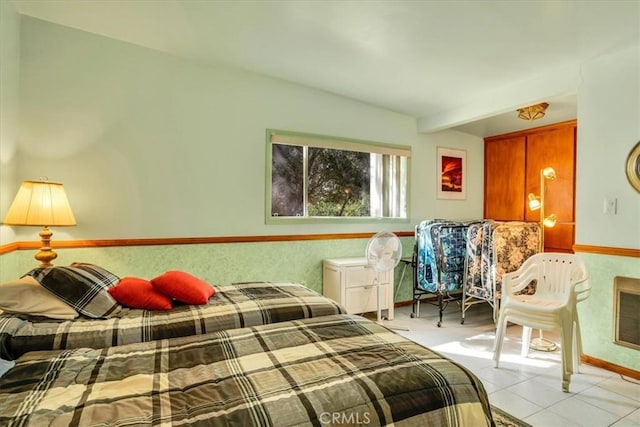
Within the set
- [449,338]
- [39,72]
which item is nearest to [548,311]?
[449,338]

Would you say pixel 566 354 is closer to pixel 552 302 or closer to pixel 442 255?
pixel 552 302

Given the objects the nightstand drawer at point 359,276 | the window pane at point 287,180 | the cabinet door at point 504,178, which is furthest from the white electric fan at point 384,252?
the cabinet door at point 504,178

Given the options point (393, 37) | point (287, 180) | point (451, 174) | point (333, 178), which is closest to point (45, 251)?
point (287, 180)

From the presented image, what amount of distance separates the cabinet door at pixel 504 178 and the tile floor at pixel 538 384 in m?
1.88

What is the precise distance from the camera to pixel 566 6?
2.07 meters

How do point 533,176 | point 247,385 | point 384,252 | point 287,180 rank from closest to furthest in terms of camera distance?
point 247,385 < point 384,252 < point 287,180 < point 533,176

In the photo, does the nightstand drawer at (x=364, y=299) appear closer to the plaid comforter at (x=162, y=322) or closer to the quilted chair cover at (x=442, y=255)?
the quilted chair cover at (x=442, y=255)

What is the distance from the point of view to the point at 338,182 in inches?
165

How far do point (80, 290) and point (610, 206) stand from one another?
3.63m

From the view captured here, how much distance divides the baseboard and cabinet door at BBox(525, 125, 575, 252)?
178 centimetres

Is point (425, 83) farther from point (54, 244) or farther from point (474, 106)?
point (54, 244)

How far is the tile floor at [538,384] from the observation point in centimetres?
206

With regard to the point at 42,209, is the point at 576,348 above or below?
below

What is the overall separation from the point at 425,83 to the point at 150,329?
310 centimetres
